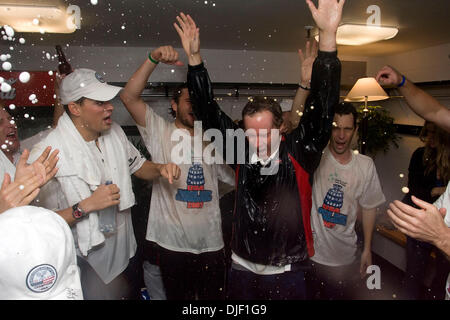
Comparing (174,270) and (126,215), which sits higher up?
(126,215)

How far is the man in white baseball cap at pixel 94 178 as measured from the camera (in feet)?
1.86

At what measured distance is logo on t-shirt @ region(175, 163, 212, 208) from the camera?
27.7 inches

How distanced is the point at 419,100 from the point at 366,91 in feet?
0.40

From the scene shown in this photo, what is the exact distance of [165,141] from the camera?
72 cm

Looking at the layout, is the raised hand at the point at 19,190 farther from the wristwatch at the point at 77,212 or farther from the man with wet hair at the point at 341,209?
the man with wet hair at the point at 341,209

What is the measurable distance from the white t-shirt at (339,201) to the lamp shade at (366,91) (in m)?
0.15

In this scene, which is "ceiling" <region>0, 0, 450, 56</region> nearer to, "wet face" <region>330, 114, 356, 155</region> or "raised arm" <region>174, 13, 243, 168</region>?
"raised arm" <region>174, 13, 243, 168</region>

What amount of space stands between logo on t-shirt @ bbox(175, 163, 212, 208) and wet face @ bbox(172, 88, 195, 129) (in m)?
0.11

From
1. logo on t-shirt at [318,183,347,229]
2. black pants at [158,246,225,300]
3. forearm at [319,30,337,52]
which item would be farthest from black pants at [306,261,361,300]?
forearm at [319,30,337,52]

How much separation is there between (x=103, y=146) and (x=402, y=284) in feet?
2.87
